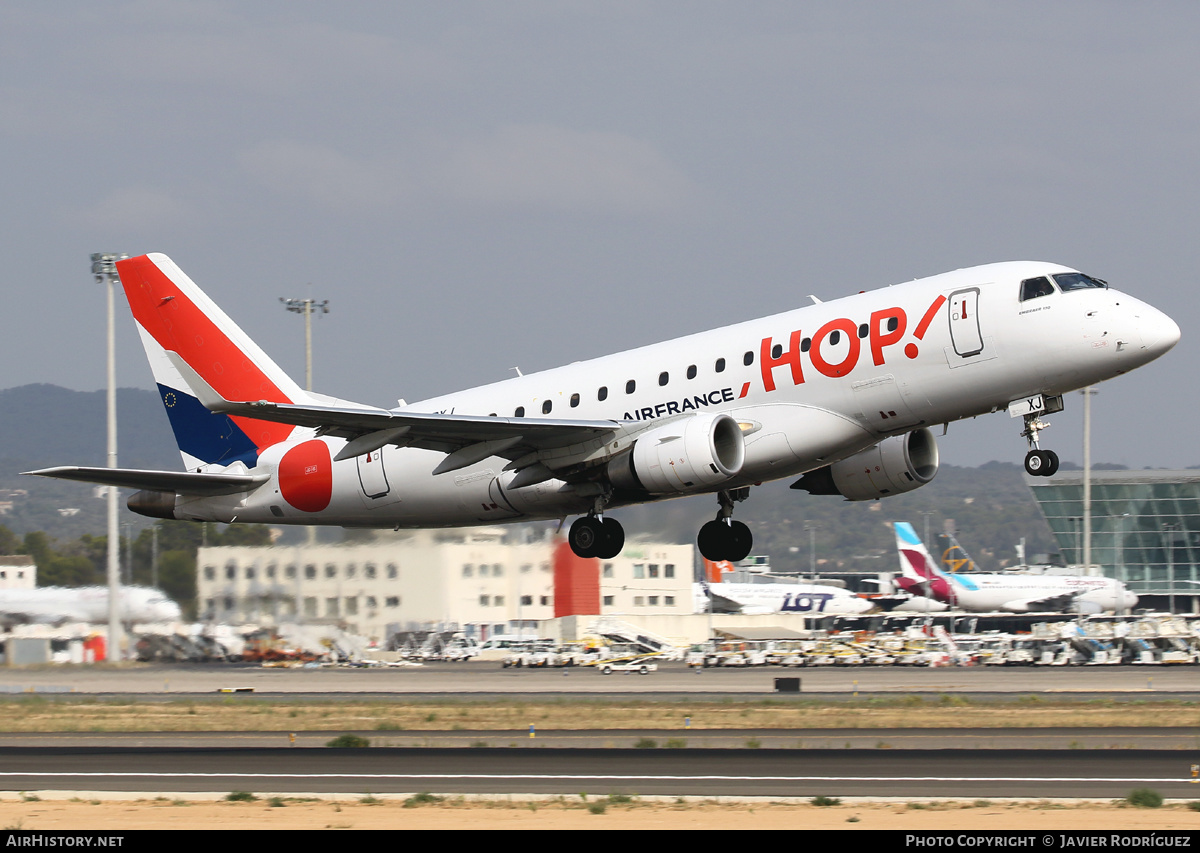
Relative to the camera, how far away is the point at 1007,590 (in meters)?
95.4

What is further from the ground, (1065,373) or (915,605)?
(1065,373)

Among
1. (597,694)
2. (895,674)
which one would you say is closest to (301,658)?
(597,694)

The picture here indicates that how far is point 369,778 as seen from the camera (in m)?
25.7

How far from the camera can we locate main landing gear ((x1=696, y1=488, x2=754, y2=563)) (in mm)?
34188

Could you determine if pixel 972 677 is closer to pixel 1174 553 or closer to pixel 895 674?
pixel 895 674

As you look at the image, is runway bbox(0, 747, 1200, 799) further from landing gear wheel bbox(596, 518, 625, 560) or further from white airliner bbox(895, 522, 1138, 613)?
white airliner bbox(895, 522, 1138, 613)

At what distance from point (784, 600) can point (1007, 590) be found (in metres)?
15.8

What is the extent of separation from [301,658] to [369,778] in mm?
27007

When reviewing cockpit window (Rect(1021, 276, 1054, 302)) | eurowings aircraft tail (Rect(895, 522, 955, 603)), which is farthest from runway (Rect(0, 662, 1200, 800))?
eurowings aircraft tail (Rect(895, 522, 955, 603))

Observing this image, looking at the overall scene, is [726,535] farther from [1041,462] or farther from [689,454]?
[1041,462]

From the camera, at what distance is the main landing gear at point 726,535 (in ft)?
112

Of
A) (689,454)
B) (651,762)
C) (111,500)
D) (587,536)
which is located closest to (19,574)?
(111,500)

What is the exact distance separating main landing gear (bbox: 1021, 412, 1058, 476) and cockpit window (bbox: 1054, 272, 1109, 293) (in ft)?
8.54

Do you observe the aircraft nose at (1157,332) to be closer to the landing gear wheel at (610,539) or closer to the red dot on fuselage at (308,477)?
the landing gear wheel at (610,539)
